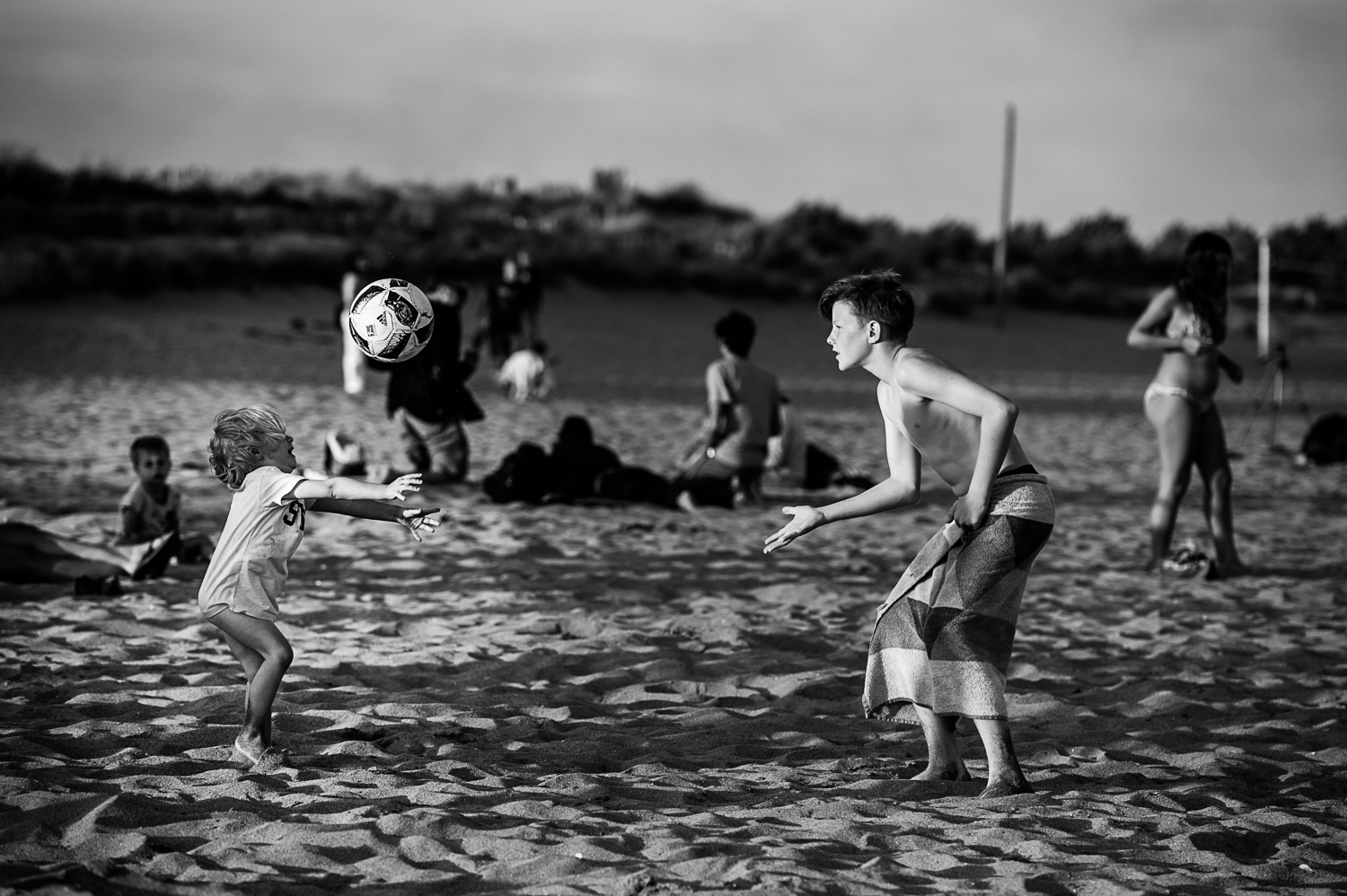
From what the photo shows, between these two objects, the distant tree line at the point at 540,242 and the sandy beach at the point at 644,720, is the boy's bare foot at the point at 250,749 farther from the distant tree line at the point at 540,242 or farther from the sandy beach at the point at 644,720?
the distant tree line at the point at 540,242

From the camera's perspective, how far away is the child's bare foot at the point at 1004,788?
3.80m

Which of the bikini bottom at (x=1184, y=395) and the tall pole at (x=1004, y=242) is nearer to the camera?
the bikini bottom at (x=1184, y=395)

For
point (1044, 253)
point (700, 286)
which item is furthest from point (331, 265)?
point (1044, 253)

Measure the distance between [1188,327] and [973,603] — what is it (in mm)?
3962

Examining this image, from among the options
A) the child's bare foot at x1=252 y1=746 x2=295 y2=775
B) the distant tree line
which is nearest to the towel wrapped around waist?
the child's bare foot at x1=252 y1=746 x2=295 y2=775

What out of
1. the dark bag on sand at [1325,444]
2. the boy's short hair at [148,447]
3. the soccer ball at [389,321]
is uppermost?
the soccer ball at [389,321]

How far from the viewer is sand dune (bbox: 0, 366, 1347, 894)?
3246 millimetres

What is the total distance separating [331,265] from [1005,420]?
24.5m

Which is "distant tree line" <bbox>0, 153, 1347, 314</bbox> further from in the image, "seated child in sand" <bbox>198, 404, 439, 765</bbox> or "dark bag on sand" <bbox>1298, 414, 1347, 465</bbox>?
"seated child in sand" <bbox>198, 404, 439, 765</bbox>

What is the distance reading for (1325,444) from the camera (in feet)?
42.3

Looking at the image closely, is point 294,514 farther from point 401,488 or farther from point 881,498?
point 881,498

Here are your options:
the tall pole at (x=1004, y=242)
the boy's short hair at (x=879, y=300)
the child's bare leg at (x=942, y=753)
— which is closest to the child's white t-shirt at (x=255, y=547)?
the boy's short hair at (x=879, y=300)

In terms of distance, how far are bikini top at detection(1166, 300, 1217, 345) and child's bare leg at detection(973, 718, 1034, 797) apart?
3933mm

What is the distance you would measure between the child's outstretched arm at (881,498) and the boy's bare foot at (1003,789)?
801mm
